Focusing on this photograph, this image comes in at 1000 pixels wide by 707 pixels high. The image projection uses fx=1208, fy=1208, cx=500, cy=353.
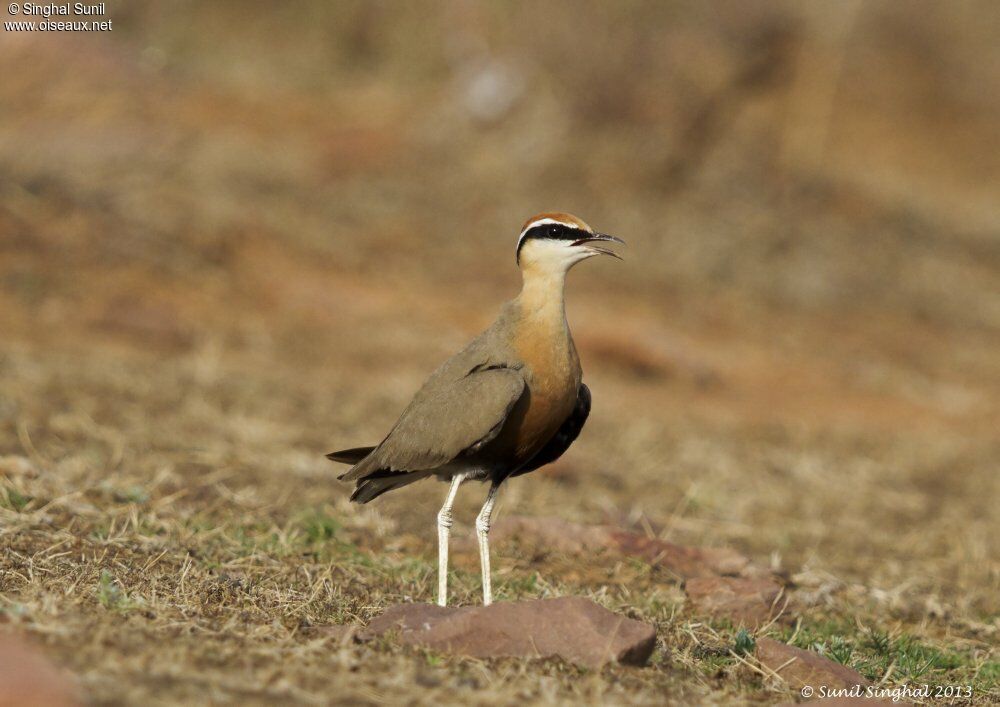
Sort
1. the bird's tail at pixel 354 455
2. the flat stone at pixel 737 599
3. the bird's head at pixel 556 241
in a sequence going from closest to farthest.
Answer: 1. the bird's head at pixel 556 241
2. the bird's tail at pixel 354 455
3. the flat stone at pixel 737 599

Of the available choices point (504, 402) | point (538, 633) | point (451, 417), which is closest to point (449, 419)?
point (451, 417)

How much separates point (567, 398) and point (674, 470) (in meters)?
4.99

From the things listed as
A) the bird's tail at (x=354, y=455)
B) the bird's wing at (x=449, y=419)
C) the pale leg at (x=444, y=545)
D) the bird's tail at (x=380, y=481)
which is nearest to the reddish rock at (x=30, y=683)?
the pale leg at (x=444, y=545)

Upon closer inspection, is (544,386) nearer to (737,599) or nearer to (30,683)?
(737,599)

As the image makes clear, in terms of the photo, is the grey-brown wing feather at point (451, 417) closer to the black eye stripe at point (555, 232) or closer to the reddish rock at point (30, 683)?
the black eye stripe at point (555, 232)

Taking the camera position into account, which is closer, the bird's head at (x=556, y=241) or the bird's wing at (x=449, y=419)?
the bird's wing at (x=449, y=419)

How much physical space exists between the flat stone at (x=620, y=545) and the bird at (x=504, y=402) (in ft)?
4.07

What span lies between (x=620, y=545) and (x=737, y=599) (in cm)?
88

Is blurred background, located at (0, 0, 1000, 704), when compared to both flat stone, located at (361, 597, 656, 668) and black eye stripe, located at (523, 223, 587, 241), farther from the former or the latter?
flat stone, located at (361, 597, 656, 668)

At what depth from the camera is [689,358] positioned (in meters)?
13.7

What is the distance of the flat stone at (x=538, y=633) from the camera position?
169 inches

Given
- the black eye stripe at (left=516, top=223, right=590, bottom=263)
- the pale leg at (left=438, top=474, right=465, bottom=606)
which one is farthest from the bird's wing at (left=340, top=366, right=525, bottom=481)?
the black eye stripe at (left=516, top=223, right=590, bottom=263)

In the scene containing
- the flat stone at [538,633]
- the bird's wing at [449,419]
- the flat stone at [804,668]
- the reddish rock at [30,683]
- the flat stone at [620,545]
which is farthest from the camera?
the flat stone at [620,545]

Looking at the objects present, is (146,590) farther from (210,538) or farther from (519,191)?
(519,191)
